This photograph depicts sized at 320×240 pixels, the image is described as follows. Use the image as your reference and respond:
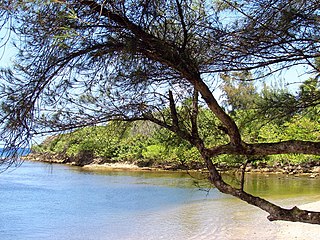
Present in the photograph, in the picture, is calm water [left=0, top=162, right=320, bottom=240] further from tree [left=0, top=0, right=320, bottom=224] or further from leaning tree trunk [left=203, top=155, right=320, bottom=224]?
leaning tree trunk [left=203, top=155, right=320, bottom=224]

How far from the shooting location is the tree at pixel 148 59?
6.30ft

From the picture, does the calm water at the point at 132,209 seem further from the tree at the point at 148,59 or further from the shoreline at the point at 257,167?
the tree at the point at 148,59

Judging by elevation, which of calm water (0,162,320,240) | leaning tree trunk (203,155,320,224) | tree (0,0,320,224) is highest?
tree (0,0,320,224)

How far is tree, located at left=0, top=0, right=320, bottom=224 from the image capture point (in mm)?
1920

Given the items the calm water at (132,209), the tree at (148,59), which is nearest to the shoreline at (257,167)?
the calm water at (132,209)

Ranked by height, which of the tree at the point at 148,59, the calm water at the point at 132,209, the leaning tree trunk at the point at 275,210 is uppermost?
the tree at the point at 148,59

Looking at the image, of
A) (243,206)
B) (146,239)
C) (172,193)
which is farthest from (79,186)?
(146,239)

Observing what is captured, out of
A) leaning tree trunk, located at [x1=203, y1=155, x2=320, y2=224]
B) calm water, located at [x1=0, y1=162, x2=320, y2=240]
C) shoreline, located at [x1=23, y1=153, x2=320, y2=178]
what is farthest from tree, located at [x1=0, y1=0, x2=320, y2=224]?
shoreline, located at [x1=23, y1=153, x2=320, y2=178]

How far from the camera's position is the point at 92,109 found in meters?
2.39

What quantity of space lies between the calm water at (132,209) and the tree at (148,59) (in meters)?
3.68

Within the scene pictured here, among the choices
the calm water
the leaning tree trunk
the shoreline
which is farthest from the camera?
the shoreline

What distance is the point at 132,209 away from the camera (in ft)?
36.8

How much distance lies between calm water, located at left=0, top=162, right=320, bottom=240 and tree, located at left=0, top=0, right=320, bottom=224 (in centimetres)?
368

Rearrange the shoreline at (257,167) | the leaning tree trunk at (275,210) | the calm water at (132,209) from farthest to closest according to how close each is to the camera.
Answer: the shoreline at (257,167) < the calm water at (132,209) < the leaning tree trunk at (275,210)
